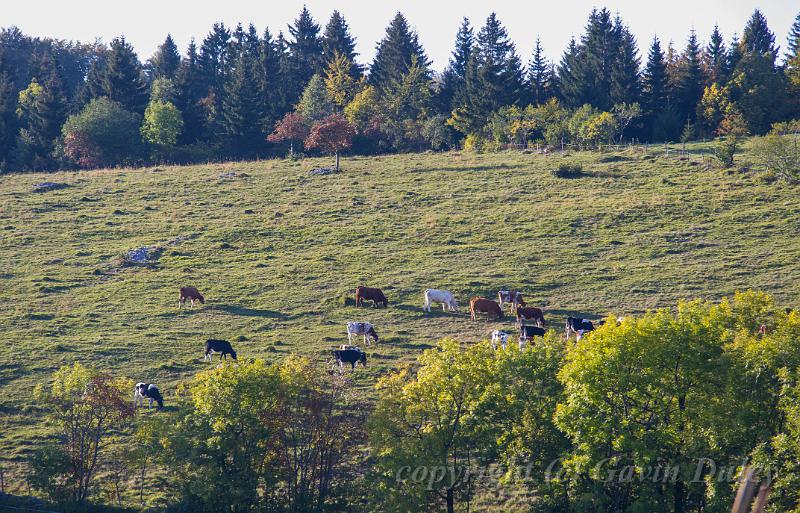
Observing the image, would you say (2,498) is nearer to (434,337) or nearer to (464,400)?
(464,400)

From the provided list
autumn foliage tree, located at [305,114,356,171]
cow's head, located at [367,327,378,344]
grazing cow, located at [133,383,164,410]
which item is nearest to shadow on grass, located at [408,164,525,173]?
autumn foliage tree, located at [305,114,356,171]

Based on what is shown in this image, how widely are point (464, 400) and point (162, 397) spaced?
454 inches

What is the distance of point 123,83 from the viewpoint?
92500 mm

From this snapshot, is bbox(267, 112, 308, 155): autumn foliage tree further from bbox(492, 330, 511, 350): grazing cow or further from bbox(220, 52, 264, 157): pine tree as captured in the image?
bbox(492, 330, 511, 350): grazing cow

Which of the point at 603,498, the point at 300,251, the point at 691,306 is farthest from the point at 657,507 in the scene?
the point at 300,251

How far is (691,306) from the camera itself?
1077 inches

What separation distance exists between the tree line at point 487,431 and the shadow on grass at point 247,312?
11422mm

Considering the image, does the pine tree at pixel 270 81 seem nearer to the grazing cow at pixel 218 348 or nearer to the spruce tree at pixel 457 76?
the spruce tree at pixel 457 76

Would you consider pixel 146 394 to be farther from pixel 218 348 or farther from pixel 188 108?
pixel 188 108

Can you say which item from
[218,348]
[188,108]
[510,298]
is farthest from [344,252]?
[188,108]

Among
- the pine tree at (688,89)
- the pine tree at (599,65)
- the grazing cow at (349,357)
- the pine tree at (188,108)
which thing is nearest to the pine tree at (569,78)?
the pine tree at (599,65)

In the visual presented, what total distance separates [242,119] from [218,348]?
5671 cm

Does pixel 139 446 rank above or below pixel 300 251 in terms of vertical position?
below

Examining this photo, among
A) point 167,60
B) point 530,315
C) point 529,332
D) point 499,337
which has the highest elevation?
point 167,60
